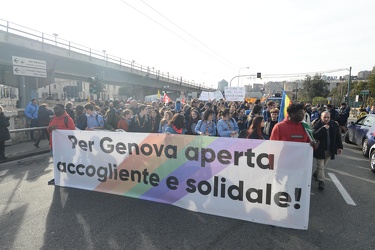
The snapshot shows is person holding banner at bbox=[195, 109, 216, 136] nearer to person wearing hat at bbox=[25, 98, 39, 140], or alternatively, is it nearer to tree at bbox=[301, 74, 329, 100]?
person wearing hat at bbox=[25, 98, 39, 140]

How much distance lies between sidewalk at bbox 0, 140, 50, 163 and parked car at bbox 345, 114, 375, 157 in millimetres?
10686

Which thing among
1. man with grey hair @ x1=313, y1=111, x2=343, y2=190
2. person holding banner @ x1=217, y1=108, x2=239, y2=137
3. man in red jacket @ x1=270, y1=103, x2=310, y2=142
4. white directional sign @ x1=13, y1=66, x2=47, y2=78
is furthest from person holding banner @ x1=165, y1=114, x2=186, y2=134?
white directional sign @ x1=13, y1=66, x2=47, y2=78

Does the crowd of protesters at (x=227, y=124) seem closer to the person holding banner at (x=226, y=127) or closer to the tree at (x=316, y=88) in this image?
the person holding banner at (x=226, y=127)

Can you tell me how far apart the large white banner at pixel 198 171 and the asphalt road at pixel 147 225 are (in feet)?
0.60

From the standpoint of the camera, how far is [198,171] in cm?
401

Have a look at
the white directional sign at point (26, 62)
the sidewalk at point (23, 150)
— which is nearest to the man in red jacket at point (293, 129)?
the sidewalk at point (23, 150)

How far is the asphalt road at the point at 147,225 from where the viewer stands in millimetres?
3178

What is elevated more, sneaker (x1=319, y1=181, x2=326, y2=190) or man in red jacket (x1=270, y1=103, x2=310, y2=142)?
man in red jacket (x1=270, y1=103, x2=310, y2=142)

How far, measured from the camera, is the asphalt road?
10.4 feet

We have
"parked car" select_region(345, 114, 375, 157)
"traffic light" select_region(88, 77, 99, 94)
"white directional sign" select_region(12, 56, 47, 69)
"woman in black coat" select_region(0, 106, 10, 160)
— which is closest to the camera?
"woman in black coat" select_region(0, 106, 10, 160)

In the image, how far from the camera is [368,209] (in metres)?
4.25

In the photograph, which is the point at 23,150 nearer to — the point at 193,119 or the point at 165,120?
the point at 165,120

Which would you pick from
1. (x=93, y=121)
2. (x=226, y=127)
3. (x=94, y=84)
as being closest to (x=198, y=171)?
(x=226, y=127)

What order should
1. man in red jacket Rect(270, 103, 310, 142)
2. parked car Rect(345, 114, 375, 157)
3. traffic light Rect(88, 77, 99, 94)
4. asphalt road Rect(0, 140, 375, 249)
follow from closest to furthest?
asphalt road Rect(0, 140, 375, 249) → man in red jacket Rect(270, 103, 310, 142) → parked car Rect(345, 114, 375, 157) → traffic light Rect(88, 77, 99, 94)
